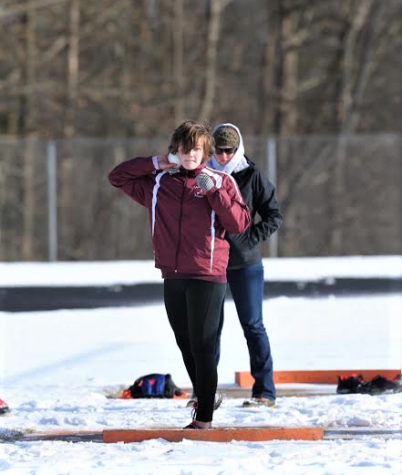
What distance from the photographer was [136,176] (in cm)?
604

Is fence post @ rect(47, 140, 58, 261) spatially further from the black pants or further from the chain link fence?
the black pants

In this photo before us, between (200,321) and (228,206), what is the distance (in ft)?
1.88

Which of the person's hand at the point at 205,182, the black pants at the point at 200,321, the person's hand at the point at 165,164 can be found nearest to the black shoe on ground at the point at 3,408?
the black pants at the point at 200,321

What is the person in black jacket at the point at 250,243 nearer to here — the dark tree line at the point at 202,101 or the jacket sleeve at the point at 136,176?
the jacket sleeve at the point at 136,176

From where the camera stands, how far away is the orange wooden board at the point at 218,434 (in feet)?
18.8

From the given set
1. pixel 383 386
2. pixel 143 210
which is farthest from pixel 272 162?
pixel 383 386

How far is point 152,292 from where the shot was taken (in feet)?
45.8

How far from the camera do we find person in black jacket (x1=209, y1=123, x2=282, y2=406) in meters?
6.94

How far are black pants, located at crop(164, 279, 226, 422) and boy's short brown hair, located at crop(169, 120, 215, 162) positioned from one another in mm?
634

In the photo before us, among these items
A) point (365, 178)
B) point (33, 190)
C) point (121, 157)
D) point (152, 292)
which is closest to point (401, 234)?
point (365, 178)

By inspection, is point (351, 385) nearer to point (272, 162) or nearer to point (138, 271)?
point (138, 271)

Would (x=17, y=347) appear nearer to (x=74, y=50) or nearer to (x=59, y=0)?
(x=59, y=0)

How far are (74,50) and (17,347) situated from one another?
63.7ft

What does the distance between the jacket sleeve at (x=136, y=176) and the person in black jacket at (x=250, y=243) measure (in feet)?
3.10
